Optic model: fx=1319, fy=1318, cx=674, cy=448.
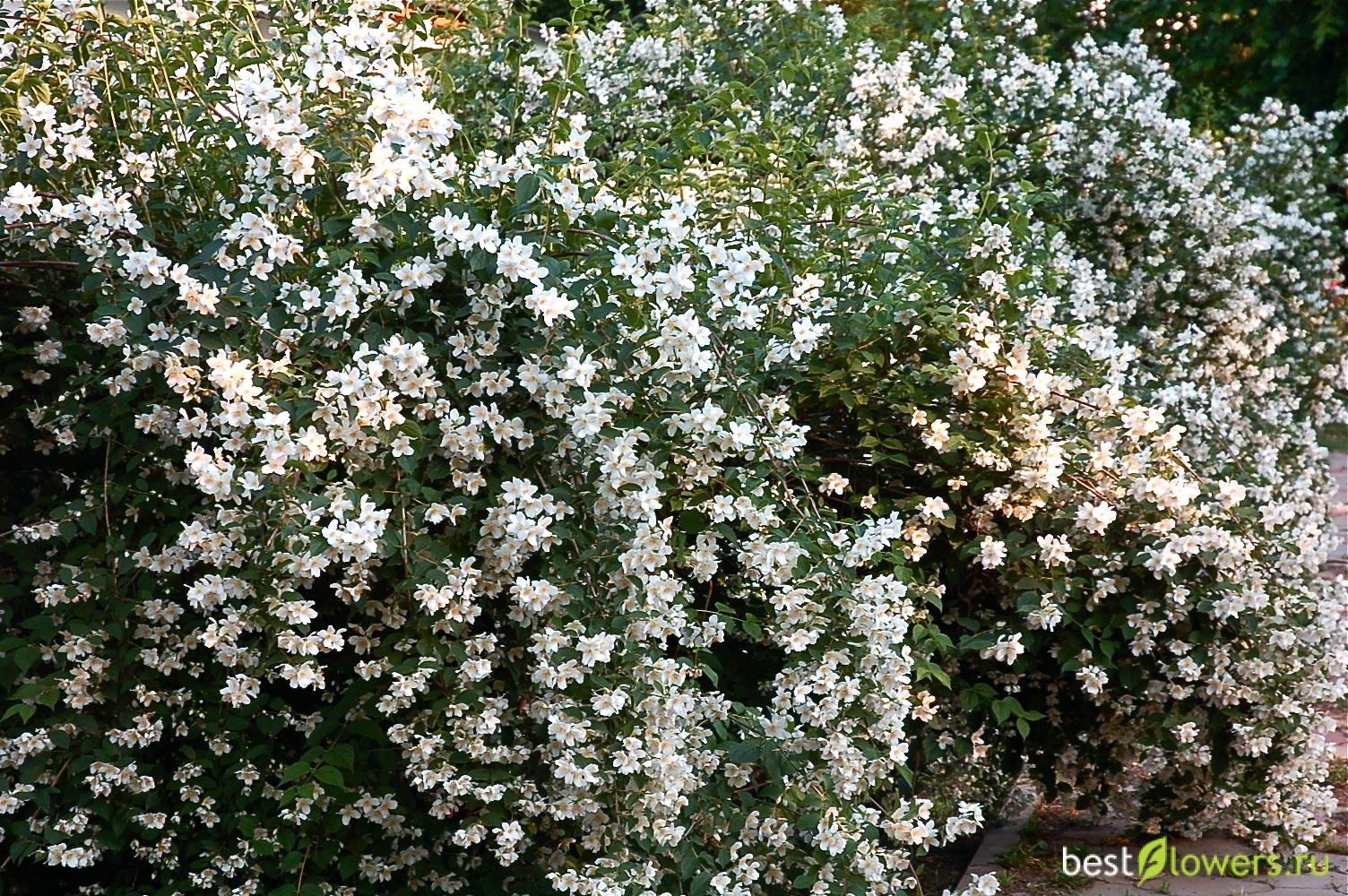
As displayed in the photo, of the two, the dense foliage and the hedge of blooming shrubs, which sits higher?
the dense foliage

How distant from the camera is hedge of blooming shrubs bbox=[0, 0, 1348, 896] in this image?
7.34 feet

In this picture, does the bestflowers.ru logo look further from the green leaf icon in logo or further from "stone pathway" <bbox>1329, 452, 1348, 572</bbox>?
"stone pathway" <bbox>1329, 452, 1348, 572</bbox>

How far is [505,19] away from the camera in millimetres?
5000

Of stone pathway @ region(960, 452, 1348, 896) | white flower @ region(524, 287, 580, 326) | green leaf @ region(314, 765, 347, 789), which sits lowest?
green leaf @ region(314, 765, 347, 789)

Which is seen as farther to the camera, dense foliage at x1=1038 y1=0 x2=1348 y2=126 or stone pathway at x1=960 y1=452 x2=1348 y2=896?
dense foliage at x1=1038 y1=0 x2=1348 y2=126

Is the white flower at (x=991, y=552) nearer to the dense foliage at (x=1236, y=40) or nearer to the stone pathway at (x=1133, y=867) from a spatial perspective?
the stone pathway at (x=1133, y=867)

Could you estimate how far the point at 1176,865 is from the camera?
3324mm

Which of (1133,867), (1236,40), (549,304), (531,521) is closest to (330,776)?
(531,521)

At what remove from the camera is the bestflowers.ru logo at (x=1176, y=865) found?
3.25 metres

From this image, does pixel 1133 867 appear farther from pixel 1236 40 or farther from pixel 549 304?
pixel 1236 40

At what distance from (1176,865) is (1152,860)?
0.06m

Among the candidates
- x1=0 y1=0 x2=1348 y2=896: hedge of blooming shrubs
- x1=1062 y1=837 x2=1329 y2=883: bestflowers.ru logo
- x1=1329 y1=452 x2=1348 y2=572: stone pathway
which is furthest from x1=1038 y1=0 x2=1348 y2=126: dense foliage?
x1=0 y1=0 x2=1348 y2=896: hedge of blooming shrubs

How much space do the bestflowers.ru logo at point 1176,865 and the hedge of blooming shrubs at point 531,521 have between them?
4.6 inches

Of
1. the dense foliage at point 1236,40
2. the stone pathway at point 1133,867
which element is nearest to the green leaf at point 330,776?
the stone pathway at point 1133,867
